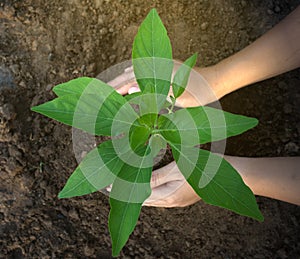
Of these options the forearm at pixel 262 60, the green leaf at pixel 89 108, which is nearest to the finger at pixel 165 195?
the forearm at pixel 262 60

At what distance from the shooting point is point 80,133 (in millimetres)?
1504

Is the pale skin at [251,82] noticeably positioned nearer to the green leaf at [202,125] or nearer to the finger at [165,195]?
the finger at [165,195]

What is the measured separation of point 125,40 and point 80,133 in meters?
0.38

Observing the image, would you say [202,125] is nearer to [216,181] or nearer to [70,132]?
[216,181]

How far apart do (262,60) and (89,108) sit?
2.60ft

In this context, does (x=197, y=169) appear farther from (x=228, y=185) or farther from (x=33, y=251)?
(x=33, y=251)

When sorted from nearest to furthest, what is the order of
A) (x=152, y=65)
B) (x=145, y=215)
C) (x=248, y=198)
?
1. (x=248, y=198)
2. (x=152, y=65)
3. (x=145, y=215)

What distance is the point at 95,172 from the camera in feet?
2.93

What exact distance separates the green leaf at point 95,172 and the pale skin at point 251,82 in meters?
0.53

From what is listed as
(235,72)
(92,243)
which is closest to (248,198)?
(235,72)

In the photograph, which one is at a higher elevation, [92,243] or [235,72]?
[235,72]

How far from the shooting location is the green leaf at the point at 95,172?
2.89 feet

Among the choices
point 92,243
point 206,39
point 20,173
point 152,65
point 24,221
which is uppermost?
point 152,65

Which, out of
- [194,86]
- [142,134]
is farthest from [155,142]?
[194,86]
